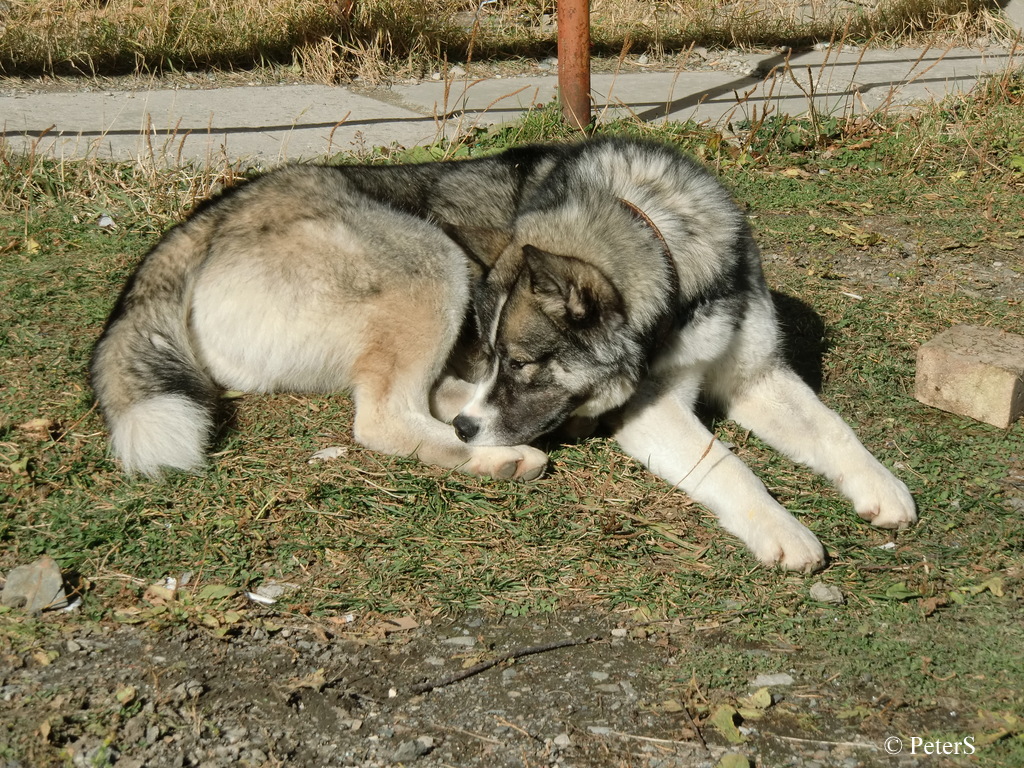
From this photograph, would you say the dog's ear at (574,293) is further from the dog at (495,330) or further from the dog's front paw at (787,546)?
the dog's front paw at (787,546)

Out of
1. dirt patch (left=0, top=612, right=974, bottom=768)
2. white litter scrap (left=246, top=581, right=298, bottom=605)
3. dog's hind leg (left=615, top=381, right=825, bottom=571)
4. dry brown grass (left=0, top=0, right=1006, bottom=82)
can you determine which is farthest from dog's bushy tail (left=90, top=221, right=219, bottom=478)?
dry brown grass (left=0, top=0, right=1006, bottom=82)

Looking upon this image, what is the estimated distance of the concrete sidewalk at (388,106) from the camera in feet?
20.1

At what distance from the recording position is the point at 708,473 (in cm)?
332

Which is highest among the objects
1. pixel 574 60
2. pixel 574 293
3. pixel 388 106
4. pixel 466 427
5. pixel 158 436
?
pixel 574 60

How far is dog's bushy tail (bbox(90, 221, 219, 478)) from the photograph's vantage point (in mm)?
3131

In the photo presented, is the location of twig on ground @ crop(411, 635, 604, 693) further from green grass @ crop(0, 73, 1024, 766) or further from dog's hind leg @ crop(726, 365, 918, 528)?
dog's hind leg @ crop(726, 365, 918, 528)

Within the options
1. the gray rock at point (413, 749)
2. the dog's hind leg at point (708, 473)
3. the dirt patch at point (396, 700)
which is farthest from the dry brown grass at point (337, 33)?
the gray rock at point (413, 749)

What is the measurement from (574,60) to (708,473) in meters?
4.07

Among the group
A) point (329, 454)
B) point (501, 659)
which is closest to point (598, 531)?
point (501, 659)

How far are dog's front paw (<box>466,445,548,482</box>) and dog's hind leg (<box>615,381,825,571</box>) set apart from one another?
0.39 metres

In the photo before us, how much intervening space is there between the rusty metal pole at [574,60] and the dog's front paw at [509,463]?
12.1ft

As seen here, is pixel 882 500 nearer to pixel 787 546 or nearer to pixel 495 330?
pixel 787 546

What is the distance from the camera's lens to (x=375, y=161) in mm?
6000

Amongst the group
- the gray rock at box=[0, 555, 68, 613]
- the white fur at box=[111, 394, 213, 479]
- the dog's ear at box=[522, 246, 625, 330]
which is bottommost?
the gray rock at box=[0, 555, 68, 613]
